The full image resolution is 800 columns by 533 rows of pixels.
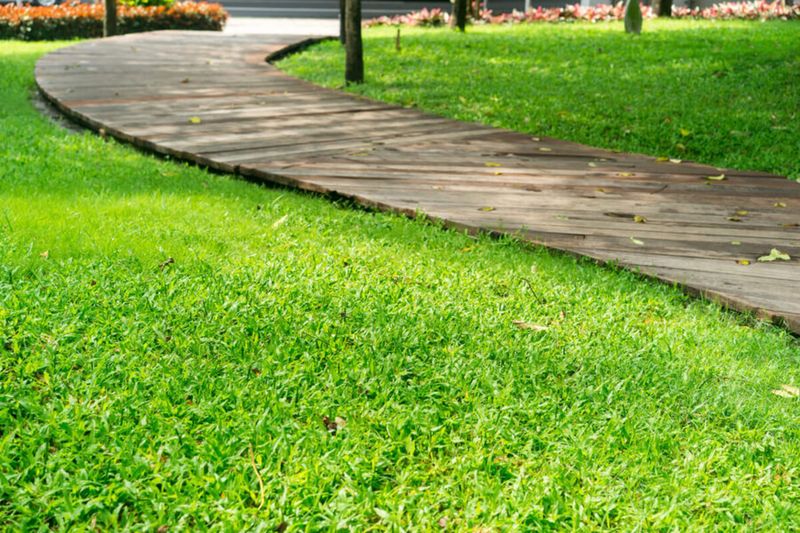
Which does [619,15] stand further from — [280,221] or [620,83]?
[280,221]

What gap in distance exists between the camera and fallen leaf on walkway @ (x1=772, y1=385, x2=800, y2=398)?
10.1 ft

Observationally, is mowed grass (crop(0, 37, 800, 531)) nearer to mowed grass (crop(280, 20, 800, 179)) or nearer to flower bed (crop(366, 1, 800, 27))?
mowed grass (crop(280, 20, 800, 179))

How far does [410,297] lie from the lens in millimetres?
3748

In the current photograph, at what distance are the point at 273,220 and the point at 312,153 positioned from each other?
1.70 m

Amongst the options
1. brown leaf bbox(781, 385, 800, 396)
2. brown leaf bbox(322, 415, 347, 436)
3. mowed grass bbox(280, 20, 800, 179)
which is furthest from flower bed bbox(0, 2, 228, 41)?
brown leaf bbox(781, 385, 800, 396)

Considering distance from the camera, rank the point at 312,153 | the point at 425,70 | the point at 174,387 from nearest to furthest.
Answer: the point at 174,387 → the point at 312,153 → the point at 425,70

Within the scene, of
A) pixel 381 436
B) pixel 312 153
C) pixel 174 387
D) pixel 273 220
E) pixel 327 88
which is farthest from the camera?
pixel 327 88

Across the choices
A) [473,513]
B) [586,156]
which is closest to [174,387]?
[473,513]

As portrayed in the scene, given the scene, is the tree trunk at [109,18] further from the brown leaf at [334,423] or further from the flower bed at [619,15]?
the brown leaf at [334,423]

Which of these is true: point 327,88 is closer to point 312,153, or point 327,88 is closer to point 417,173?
point 312,153

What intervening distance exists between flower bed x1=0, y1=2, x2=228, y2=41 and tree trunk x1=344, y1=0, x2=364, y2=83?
9671 mm

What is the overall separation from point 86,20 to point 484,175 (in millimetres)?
14192

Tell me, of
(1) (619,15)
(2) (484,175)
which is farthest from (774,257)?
(1) (619,15)

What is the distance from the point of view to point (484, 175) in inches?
233
